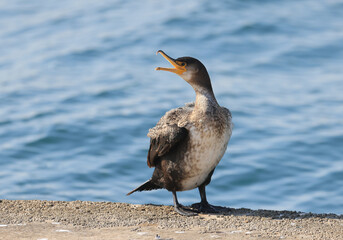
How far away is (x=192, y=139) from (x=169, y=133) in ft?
0.63

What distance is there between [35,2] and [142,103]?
6223 millimetres

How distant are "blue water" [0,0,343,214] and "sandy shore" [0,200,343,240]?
3.73 m

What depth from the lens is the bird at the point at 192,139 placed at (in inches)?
221

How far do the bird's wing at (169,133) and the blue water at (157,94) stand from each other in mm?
3801

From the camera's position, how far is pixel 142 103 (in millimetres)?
12273

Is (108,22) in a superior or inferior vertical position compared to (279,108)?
superior

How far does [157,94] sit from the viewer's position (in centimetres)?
1239

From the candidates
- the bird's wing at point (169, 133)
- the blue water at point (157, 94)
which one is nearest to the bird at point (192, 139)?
the bird's wing at point (169, 133)

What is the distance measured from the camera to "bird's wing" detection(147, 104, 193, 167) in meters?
5.65

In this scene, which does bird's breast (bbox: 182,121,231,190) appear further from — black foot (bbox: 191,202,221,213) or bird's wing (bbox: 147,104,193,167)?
black foot (bbox: 191,202,221,213)

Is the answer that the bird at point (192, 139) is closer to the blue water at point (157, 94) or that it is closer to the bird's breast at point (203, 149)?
the bird's breast at point (203, 149)

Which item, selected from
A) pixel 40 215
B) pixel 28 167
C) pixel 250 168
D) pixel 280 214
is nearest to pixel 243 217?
pixel 280 214

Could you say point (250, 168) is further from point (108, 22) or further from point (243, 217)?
point (108, 22)

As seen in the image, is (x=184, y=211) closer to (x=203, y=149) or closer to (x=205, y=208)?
(x=205, y=208)
